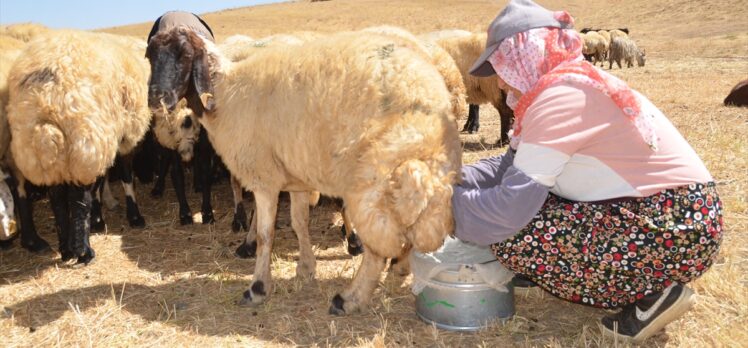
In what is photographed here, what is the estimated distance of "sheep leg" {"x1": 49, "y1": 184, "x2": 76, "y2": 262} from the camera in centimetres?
492

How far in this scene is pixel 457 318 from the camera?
11.5 ft

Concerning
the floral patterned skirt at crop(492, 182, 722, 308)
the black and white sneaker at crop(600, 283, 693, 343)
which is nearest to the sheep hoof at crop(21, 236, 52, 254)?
the floral patterned skirt at crop(492, 182, 722, 308)

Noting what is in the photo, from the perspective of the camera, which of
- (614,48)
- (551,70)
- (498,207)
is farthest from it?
(614,48)

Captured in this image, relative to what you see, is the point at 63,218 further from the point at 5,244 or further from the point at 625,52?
the point at 625,52

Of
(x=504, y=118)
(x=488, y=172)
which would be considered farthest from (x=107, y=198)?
(x=504, y=118)

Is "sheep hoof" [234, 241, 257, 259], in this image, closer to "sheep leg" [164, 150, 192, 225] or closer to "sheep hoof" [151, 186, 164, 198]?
"sheep leg" [164, 150, 192, 225]

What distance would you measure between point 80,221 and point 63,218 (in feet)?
0.83

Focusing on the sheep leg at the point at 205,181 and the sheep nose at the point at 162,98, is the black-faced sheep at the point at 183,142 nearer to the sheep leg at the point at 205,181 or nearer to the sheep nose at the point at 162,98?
the sheep leg at the point at 205,181

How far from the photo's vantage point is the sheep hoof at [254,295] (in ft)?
13.4

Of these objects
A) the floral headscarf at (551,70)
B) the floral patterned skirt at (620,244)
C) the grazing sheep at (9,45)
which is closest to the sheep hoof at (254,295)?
the floral patterned skirt at (620,244)

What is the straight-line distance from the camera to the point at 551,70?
3.16 m

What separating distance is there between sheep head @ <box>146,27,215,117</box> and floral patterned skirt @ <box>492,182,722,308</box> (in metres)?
2.26

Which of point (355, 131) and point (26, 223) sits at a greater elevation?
point (355, 131)

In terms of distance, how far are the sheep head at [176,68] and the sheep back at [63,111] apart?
0.80 metres
